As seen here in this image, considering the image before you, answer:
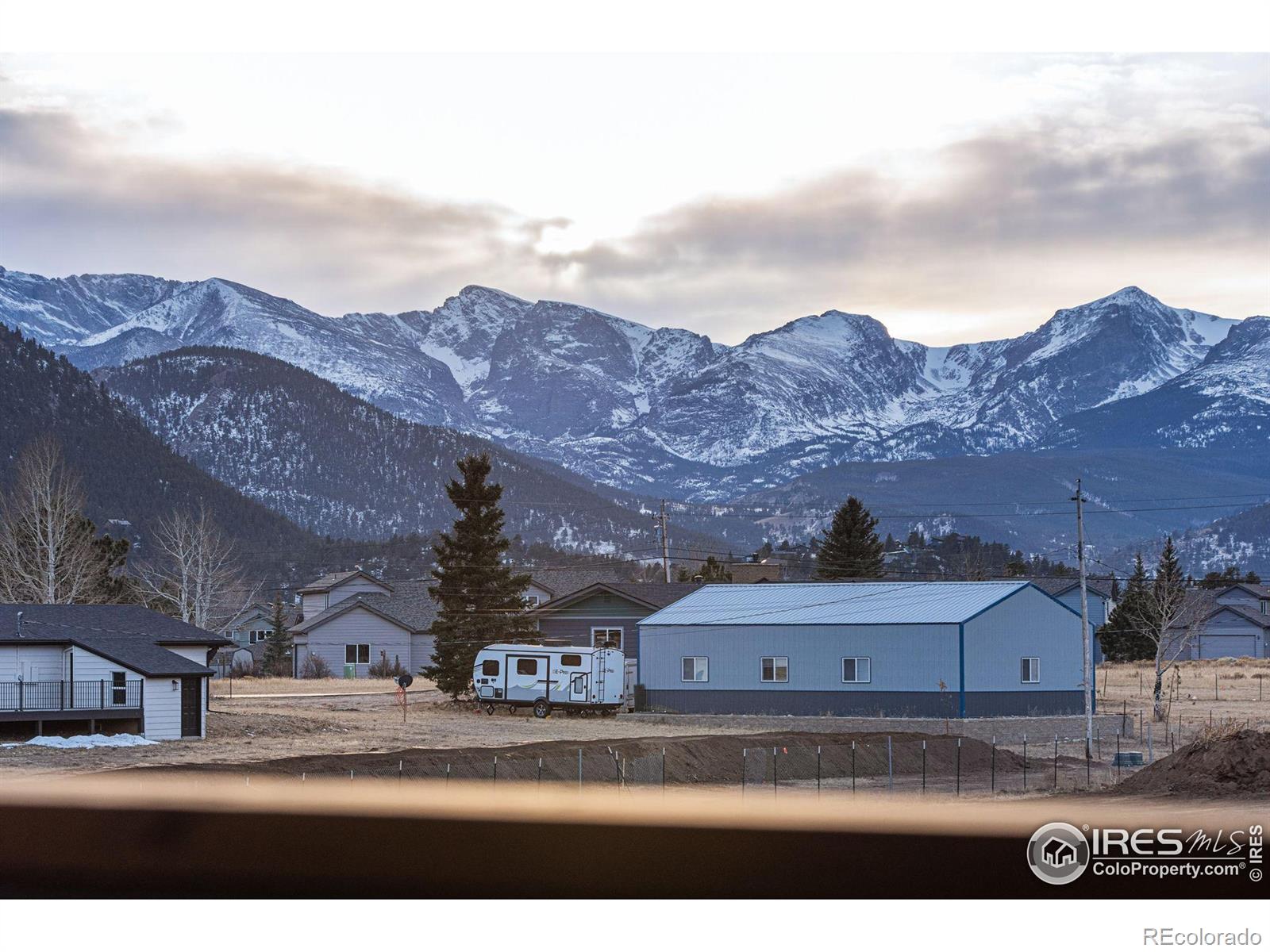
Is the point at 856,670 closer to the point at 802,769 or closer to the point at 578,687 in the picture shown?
the point at 578,687

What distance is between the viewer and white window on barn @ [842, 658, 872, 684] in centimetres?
5669

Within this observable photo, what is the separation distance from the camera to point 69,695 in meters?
47.2

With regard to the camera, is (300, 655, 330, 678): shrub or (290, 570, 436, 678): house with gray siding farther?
(290, 570, 436, 678): house with gray siding

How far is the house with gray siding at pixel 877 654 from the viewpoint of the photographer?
182 feet

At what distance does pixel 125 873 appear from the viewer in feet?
74.8

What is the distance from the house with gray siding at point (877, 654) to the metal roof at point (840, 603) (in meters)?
0.10

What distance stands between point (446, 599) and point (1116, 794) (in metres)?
38.3

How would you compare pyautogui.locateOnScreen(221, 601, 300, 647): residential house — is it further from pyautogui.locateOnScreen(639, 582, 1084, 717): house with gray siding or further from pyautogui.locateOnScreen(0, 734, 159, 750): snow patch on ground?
pyautogui.locateOnScreen(0, 734, 159, 750): snow patch on ground

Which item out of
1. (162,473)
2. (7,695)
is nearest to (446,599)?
(7,695)

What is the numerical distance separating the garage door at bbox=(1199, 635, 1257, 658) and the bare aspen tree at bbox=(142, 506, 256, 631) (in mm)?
72930

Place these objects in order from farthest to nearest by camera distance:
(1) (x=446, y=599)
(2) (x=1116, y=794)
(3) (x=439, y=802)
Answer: (1) (x=446, y=599) < (2) (x=1116, y=794) < (3) (x=439, y=802)

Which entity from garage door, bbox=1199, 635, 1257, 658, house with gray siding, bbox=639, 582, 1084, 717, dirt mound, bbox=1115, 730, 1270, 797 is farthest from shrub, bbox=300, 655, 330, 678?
dirt mound, bbox=1115, 730, 1270, 797

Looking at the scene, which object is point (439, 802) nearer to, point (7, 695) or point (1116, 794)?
point (1116, 794)

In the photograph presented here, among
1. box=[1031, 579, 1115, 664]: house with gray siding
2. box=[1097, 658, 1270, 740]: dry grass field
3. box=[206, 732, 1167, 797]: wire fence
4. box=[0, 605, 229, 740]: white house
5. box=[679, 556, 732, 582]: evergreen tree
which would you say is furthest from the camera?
box=[1031, 579, 1115, 664]: house with gray siding
